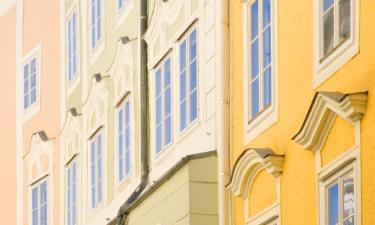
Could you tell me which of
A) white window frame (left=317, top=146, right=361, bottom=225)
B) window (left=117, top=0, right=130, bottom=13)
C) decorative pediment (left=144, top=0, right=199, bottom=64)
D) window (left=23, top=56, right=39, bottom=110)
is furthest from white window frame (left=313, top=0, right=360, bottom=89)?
window (left=23, top=56, right=39, bottom=110)

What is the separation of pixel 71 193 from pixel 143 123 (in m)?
6.02

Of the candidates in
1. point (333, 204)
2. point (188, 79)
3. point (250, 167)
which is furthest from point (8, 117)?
point (333, 204)

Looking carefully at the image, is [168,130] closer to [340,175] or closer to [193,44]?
[193,44]

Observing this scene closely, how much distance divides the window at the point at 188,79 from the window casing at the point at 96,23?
6334mm

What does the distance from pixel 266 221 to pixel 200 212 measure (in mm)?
1783

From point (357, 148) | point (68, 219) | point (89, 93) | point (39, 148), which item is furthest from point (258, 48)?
point (39, 148)

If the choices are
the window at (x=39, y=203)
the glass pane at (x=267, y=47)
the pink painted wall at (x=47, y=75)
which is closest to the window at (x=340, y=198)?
the glass pane at (x=267, y=47)

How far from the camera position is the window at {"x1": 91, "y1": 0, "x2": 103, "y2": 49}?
99.2 feet

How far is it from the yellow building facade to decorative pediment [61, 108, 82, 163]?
971 cm

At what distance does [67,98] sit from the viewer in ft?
106

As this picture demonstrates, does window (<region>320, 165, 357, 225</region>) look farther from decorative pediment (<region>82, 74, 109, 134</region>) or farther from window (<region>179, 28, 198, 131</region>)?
decorative pediment (<region>82, 74, 109, 134</region>)

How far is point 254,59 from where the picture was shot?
20750 millimetres

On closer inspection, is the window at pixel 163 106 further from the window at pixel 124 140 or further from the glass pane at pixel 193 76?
the window at pixel 124 140

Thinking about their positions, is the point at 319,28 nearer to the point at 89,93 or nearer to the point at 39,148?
the point at 89,93
